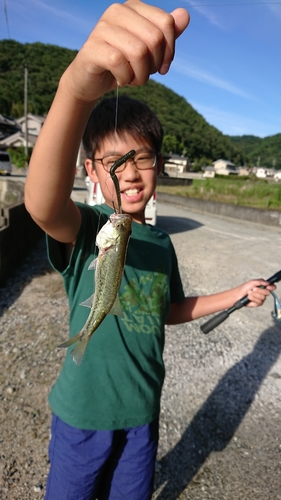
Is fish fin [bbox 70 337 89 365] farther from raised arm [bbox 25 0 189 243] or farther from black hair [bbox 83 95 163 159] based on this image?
black hair [bbox 83 95 163 159]

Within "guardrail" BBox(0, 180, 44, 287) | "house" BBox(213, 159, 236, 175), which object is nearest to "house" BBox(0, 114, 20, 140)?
"house" BBox(213, 159, 236, 175)

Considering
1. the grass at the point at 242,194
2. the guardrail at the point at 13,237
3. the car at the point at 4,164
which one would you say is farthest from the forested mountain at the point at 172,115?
the guardrail at the point at 13,237

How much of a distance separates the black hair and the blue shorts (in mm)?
1498

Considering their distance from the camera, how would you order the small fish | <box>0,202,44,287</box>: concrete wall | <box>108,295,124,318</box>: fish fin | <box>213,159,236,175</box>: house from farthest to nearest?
1. <box>213,159,236,175</box>: house
2. <box>0,202,44,287</box>: concrete wall
3. <box>108,295,124,318</box>: fish fin
4. the small fish

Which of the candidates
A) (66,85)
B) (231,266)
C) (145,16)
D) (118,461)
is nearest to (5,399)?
(118,461)

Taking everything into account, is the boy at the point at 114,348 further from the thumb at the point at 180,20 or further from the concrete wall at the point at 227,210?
the concrete wall at the point at 227,210

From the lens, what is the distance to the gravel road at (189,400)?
2.92 m

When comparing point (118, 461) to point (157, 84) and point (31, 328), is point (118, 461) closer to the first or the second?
point (31, 328)

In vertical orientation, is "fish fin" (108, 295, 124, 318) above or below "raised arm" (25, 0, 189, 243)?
below

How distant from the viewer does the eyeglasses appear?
176 cm

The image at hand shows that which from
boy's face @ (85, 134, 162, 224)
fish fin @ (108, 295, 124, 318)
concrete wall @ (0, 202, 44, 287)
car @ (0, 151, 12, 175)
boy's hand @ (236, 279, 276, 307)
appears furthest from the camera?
car @ (0, 151, 12, 175)

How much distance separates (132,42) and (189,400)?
12.2 ft

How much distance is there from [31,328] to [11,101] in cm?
8850

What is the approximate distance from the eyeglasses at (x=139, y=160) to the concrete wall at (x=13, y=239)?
5.08 meters
